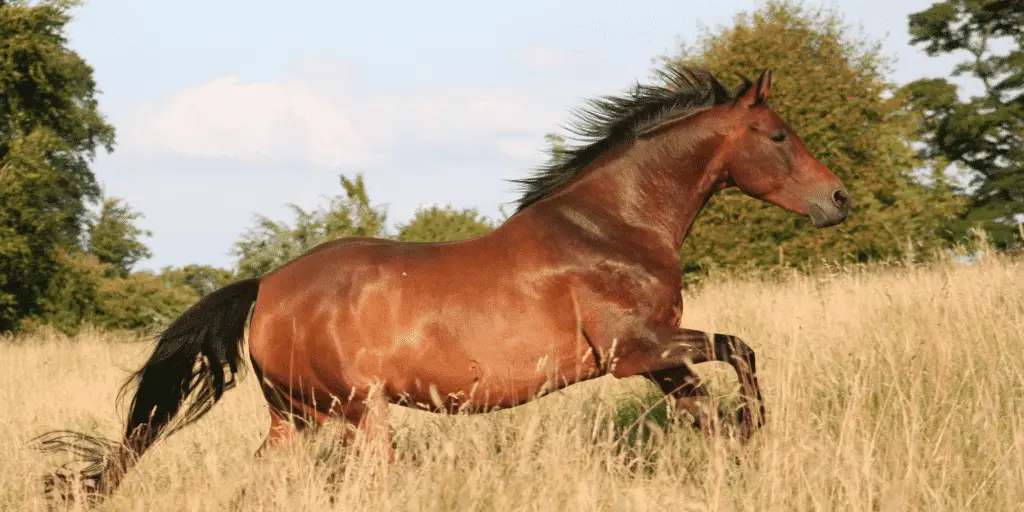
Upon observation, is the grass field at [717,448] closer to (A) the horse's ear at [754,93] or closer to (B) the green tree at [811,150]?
(A) the horse's ear at [754,93]

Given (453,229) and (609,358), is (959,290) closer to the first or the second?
(609,358)

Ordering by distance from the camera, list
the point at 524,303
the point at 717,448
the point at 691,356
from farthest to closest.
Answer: the point at 524,303 < the point at 691,356 < the point at 717,448

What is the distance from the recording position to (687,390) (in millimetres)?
4957

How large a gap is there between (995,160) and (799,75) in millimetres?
20546

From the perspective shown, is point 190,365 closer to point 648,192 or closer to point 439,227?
point 648,192

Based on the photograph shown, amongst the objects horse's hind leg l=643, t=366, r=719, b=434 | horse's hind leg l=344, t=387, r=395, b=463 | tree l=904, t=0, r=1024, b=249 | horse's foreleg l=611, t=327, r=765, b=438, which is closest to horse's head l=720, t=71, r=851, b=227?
horse's foreleg l=611, t=327, r=765, b=438

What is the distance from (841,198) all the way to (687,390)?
139 cm

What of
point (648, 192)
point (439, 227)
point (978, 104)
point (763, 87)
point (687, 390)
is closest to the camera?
point (687, 390)

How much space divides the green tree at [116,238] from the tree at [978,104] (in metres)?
31.5

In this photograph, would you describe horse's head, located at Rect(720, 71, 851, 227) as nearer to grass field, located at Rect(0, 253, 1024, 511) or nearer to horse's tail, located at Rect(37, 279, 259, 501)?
grass field, located at Rect(0, 253, 1024, 511)

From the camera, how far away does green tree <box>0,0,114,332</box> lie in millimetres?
19969

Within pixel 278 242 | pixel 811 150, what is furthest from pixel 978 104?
pixel 278 242

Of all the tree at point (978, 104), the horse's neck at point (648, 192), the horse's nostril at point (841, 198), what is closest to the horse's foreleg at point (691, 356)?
the horse's neck at point (648, 192)

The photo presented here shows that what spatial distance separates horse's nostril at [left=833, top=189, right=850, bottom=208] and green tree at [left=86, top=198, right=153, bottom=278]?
125 feet
